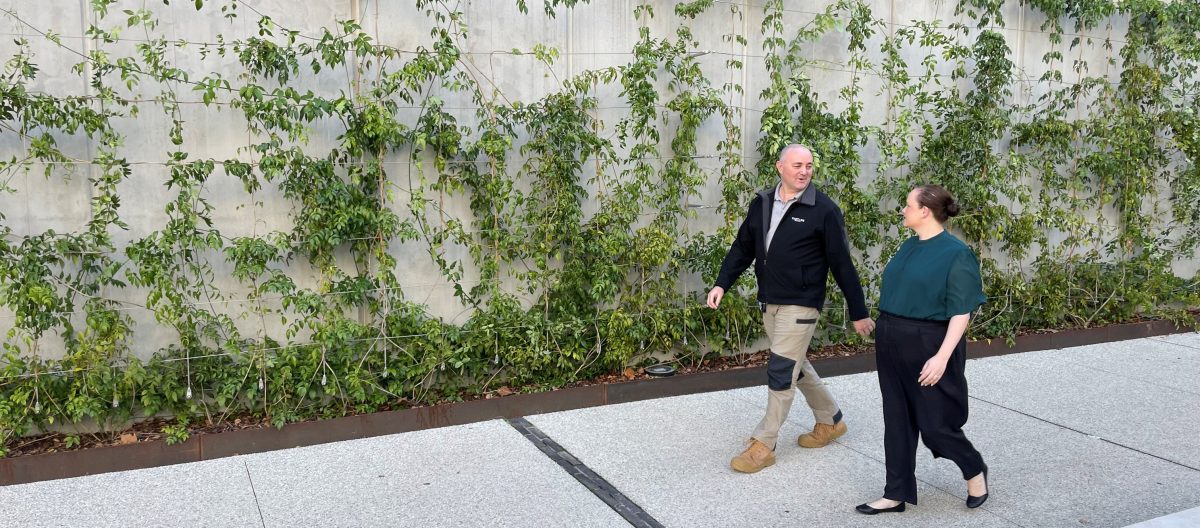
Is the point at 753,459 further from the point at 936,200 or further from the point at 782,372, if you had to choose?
the point at 936,200

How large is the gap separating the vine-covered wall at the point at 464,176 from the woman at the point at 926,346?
2220 millimetres

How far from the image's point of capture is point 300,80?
5.18m

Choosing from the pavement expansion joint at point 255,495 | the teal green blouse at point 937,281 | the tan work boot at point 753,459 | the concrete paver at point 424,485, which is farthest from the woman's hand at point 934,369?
the pavement expansion joint at point 255,495

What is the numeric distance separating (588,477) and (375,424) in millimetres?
1357

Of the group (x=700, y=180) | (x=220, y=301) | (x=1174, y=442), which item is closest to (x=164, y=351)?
(x=220, y=301)

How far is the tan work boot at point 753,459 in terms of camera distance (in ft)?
14.5

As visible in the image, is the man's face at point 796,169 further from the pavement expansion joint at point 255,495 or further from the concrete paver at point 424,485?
the pavement expansion joint at point 255,495

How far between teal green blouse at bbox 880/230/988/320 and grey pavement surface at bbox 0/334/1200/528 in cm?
90

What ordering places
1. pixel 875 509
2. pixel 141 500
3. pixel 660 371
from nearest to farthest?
pixel 875 509
pixel 141 500
pixel 660 371

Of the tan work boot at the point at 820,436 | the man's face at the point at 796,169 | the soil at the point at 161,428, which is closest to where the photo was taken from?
the man's face at the point at 796,169

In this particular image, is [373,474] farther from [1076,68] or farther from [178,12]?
[1076,68]

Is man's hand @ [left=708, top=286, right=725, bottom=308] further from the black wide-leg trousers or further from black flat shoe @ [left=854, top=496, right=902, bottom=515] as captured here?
black flat shoe @ [left=854, top=496, right=902, bottom=515]

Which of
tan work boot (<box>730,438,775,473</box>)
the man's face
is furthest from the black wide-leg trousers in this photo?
the man's face

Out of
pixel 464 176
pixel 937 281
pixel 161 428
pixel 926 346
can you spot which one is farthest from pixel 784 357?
pixel 161 428
